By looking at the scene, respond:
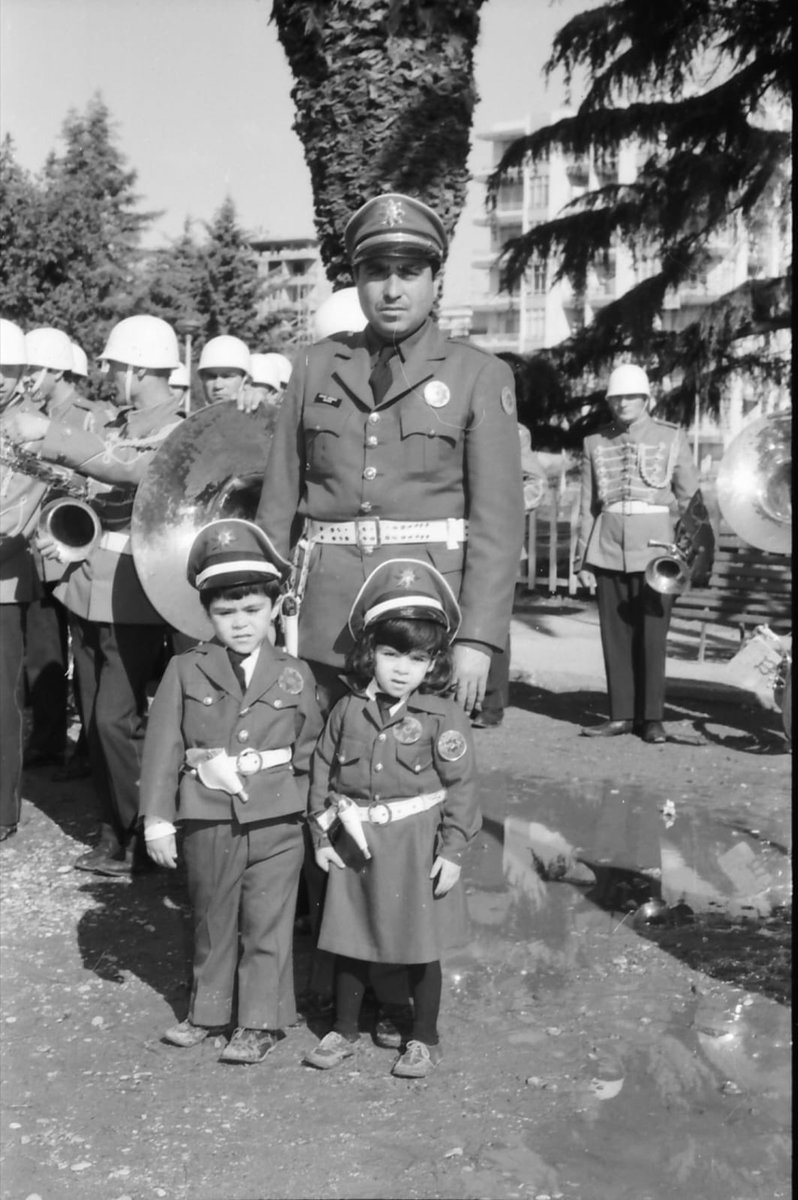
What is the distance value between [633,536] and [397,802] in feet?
16.5

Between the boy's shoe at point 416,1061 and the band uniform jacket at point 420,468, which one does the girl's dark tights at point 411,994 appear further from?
the band uniform jacket at point 420,468

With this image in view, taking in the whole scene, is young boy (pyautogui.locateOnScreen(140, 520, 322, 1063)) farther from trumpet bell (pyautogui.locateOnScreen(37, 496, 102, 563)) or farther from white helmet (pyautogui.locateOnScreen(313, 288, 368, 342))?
trumpet bell (pyautogui.locateOnScreen(37, 496, 102, 563))

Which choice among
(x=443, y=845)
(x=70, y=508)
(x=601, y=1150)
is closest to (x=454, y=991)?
(x=443, y=845)

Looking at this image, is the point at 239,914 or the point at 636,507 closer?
the point at 239,914

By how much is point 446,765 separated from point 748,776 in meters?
3.94

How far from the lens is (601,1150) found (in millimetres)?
3605

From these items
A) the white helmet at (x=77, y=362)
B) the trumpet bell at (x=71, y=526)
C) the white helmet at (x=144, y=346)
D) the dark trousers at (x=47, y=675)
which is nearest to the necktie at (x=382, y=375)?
the white helmet at (x=144, y=346)

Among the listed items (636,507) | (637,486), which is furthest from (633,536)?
(637,486)

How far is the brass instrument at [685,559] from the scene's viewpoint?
8844 mm

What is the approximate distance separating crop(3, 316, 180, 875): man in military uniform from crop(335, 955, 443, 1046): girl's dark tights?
1.99 metres

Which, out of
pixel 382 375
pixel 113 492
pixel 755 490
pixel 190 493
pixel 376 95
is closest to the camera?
pixel 382 375

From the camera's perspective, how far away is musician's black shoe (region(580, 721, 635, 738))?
8.90 metres

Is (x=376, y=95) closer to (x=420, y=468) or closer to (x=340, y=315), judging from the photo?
(x=340, y=315)

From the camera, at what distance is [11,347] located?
6867 mm
